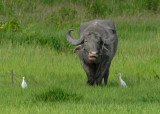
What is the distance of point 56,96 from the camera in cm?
786

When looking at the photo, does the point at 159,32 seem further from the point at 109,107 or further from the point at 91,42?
the point at 109,107

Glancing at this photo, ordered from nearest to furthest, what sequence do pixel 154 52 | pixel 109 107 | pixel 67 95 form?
pixel 109 107 → pixel 67 95 → pixel 154 52

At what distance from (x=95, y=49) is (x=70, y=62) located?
3.48m

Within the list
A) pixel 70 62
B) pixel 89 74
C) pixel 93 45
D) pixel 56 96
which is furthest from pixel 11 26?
pixel 56 96

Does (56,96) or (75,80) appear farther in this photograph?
(75,80)

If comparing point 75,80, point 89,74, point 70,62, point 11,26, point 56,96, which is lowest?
point 11,26

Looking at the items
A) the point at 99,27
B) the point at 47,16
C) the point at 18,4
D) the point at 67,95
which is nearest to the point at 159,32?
the point at 47,16

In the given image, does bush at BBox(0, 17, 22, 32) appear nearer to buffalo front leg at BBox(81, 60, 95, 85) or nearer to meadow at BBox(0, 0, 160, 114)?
meadow at BBox(0, 0, 160, 114)

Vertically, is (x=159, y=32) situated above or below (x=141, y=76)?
below

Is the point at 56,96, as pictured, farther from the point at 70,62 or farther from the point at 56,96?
the point at 70,62

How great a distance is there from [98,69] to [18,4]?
37.9 feet

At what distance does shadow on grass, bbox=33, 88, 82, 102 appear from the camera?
781cm

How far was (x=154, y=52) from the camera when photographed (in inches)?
→ 569

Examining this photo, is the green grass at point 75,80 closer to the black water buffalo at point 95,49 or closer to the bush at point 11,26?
the black water buffalo at point 95,49
